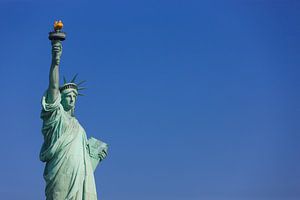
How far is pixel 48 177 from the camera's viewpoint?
21062 mm

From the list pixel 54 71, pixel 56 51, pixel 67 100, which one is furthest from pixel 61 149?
pixel 56 51

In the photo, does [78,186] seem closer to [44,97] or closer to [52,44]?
[44,97]

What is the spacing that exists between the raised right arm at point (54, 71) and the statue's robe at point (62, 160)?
24 cm

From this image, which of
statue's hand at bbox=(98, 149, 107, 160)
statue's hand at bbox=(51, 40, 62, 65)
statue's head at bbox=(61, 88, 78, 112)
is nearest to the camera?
statue's hand at bbox=(51, 40, 62, 65)

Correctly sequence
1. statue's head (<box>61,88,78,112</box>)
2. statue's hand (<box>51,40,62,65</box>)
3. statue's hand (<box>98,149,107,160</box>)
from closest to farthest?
statue's hand (<box>51,40,62,65</box>) < statue's head (<box>61,88,78,112</box>) < statue's hand (<box>98,149,107,160</box>)

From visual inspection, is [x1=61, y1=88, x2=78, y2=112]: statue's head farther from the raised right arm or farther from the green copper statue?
the raised right arm

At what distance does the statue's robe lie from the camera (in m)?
21.0

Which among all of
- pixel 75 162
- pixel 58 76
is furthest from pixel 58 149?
pixel 58 76

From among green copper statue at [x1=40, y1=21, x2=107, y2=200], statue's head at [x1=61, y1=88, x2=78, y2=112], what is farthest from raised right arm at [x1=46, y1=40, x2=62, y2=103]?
statue's head at [x1=61, y1=88, x2=78, y2=112]

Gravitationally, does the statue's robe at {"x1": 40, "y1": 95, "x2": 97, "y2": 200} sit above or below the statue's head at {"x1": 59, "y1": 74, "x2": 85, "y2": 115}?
below

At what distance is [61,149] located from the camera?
2128cm

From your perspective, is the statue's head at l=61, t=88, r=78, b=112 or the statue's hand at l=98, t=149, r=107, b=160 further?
the statue's hand at l=98, t=149, r=107, b=160

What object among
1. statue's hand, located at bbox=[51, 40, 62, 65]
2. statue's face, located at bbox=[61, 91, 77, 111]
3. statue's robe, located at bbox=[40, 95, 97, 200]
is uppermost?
statue's hand, located at bbox=[51, 40, 62, 65]

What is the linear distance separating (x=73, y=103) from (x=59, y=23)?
108 inches
